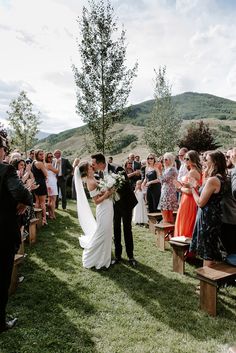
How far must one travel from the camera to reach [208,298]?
13.7 feet

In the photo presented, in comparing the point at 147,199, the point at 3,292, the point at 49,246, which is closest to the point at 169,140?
the point at 147,199

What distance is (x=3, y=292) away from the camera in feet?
11.8

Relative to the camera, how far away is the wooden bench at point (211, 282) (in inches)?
160

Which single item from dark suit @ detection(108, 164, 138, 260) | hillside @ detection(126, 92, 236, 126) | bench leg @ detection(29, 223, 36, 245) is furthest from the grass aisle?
hillside @ detection(126, 92, 236, 126)

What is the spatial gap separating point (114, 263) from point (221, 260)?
2247 millimetres

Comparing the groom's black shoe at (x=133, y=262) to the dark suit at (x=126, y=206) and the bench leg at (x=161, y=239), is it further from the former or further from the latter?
the bench leg at (x=161, y=239)

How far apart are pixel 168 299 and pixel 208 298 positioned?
0.68 metres

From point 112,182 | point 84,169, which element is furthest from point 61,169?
point 112,182

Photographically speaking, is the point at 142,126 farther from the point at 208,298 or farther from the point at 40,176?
the point at 208,298

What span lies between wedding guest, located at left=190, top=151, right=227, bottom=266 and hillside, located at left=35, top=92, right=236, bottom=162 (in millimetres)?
11728

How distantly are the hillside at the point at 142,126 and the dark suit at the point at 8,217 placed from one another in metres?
12.8

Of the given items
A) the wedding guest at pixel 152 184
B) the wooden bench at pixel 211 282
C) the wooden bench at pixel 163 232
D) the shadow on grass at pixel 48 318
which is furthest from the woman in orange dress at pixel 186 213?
the wedding guest at pixel 152 184

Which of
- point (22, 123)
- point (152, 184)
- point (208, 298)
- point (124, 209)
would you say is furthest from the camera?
point (22, 123)

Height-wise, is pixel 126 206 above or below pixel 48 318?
above
